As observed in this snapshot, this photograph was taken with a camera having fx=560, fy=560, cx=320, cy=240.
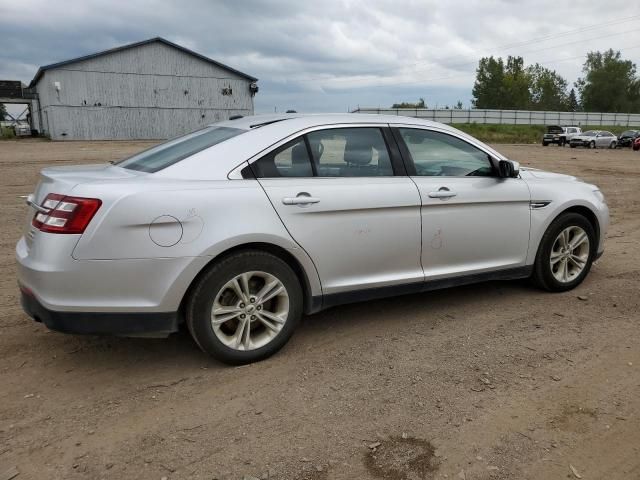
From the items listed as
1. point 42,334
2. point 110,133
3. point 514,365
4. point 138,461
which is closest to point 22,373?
point 42,334

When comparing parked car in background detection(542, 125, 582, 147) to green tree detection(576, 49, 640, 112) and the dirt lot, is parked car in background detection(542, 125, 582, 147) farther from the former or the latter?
green tree detection(576, 49, 640, 112)

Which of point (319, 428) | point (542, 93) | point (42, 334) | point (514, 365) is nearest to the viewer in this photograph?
point (319, 428)

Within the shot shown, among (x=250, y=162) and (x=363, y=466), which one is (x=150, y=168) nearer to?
(x=250, y=162)

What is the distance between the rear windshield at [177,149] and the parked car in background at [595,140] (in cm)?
4289

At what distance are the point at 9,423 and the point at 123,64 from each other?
137ft

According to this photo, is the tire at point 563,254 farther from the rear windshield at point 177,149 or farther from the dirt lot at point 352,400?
the rear windshield at point 177,149

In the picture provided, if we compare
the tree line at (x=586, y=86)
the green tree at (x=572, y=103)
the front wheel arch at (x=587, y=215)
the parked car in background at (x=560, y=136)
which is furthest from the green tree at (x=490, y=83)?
the front wheel arch at (x=587, y=215)

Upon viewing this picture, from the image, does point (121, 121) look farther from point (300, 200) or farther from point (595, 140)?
point (300, 200)

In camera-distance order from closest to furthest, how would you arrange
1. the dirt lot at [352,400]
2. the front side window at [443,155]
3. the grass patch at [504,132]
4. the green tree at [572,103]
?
the dirt lot at [352,400]
the front side window at [443,155]
the grass patch at [504,132]
the green tree at [572,103]

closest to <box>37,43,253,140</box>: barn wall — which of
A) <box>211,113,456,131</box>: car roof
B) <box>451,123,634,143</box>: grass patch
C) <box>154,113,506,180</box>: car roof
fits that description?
<box>451,123,634,143</box>: grass patch

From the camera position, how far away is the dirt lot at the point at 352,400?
8.57 feet

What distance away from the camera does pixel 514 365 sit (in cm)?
360

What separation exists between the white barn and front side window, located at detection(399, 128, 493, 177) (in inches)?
1520

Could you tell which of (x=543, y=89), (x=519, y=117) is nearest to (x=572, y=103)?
(x=543, y=89)
